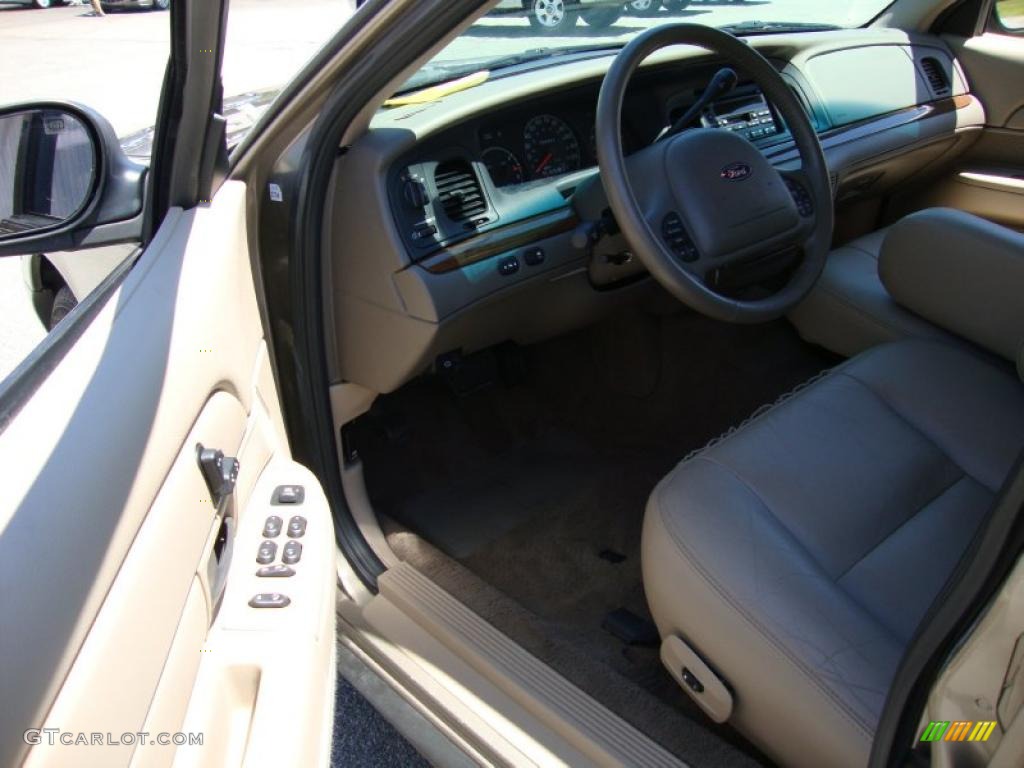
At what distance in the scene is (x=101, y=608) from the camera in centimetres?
77

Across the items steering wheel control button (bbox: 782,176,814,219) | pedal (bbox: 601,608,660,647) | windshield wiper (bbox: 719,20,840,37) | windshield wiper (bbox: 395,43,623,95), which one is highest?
windshield wiper (bbox: 395,43,623,95)

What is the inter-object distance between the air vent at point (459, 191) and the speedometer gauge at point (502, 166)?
7 cm

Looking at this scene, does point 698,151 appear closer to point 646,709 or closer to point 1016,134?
point 646,709

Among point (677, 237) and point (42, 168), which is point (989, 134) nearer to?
point (677, 237)

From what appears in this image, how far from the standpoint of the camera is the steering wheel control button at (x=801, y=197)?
1976 mm

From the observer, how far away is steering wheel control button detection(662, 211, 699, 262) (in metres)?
1.76

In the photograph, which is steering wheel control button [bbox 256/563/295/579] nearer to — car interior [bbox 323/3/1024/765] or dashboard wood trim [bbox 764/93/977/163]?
car interior [bbox 323/3/1024/765]

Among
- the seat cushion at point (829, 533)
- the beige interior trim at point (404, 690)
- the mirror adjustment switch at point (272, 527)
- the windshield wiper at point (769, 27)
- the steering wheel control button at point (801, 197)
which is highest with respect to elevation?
the windshield wiper at point (769, 27)

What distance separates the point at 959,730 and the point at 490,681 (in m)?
0.88

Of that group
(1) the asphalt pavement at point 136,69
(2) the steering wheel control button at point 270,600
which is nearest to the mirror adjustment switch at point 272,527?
(2) the steering wheel control button at point 270,600


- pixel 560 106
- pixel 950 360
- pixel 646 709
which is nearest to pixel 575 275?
pixel 560 106

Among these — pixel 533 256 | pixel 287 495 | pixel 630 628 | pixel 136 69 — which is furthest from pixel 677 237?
pixel 136 69

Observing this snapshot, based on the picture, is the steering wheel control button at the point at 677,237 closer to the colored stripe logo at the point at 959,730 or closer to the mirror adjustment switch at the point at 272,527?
the mirror adjustment switch at the point at 272,527

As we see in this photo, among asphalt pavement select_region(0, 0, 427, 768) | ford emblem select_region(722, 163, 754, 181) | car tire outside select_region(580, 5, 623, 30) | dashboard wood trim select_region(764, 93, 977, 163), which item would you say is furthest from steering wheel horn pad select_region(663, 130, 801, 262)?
asphalt pavement select_region(0, 0, 427, 768)
